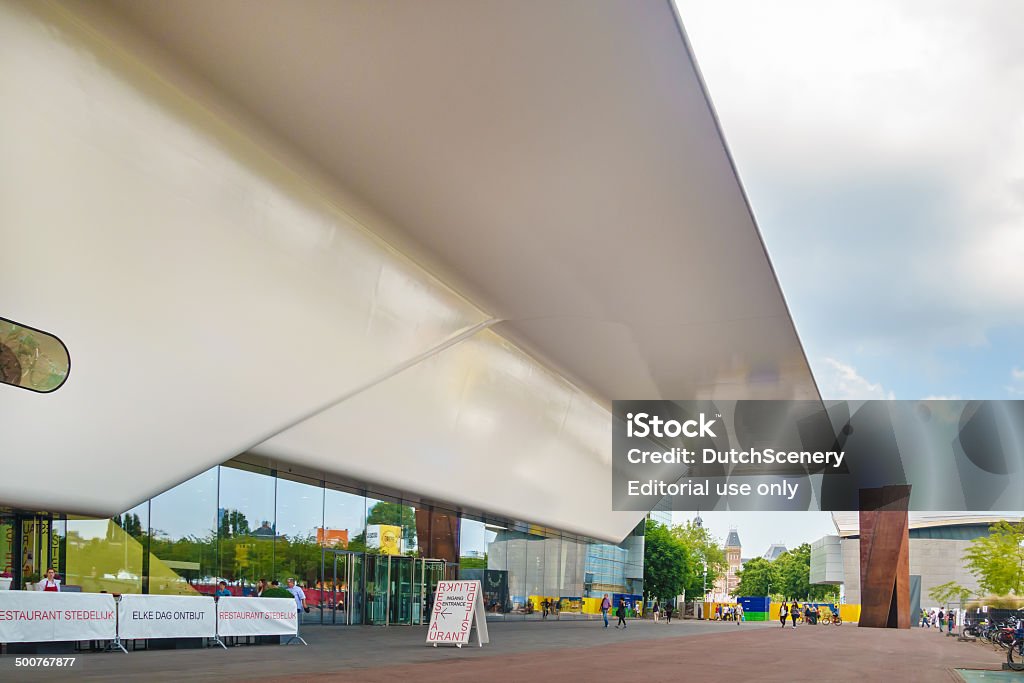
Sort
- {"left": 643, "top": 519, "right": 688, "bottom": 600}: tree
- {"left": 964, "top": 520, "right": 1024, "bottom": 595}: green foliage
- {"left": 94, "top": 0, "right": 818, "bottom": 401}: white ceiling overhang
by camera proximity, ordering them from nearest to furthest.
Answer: {"left": 94, "top": 0, "right": 818, "bottom": 401}: white ceiling overhang
{"left": 964, "top": 520, "right": 1024, "bottom": 595}: green foliage
{"left": 643, "top": 519, "right": 688, "bottom": 600}: tree

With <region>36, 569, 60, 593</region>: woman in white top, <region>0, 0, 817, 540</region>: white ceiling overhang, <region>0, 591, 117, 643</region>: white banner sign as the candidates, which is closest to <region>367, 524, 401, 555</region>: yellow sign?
<region>0, 0, 817, 540</region>: white ceiling overhang

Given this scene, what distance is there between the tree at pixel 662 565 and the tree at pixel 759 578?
7411 cm

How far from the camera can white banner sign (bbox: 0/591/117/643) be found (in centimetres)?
1274

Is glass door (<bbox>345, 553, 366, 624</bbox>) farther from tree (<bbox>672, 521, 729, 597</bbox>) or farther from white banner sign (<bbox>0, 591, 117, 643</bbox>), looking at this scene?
tree (<bbox>672, 521, 729, 597</bbox>)

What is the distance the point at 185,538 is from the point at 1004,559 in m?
39.9

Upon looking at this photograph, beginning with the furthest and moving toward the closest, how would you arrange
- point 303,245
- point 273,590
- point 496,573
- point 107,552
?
1. point 496,573
2. point 273,590
3. point 107,552
4. point 303,245

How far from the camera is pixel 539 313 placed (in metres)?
22.9

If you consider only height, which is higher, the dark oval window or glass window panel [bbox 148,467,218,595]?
the dark oval window

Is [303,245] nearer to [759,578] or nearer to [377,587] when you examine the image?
[377,587]

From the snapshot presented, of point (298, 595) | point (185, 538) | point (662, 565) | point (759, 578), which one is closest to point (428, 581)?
point (298, 595)

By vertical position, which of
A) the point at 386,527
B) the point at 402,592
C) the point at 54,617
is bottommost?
the point at 402,592

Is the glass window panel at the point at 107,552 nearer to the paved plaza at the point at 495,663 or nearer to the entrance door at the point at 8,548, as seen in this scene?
the entrance door at the point at 8,548

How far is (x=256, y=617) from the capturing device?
56.6 ft

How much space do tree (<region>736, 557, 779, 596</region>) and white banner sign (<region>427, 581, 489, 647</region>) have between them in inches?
5306
